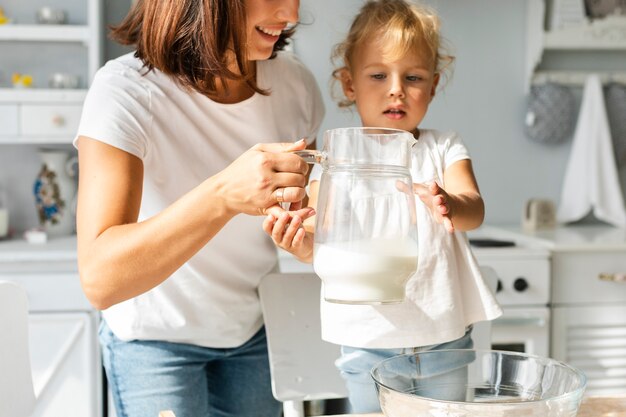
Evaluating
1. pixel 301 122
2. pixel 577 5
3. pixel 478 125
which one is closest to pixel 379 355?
pixel 301 122

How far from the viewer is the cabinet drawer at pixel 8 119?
8.52 ft

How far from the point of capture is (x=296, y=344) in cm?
139

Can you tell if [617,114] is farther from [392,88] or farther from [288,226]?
[288,226]

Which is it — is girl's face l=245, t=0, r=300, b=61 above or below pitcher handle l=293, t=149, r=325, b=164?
above

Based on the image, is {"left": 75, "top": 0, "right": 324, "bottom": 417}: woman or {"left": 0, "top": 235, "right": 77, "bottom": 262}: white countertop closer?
{"left": 75, "top": 0, "right": 324, "bottom": 417}: woman

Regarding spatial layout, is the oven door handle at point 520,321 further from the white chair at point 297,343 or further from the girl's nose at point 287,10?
the girl's nose at point 287,10

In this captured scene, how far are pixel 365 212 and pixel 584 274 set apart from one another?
5.93ft

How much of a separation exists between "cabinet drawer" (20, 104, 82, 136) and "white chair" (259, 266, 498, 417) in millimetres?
1482

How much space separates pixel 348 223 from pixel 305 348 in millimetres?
556

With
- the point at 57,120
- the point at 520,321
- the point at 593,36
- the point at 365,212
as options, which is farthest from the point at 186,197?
the point at 593,36

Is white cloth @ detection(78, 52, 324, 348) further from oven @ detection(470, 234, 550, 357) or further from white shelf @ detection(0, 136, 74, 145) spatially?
white shelf @ detection(0, 136, 74, 145)

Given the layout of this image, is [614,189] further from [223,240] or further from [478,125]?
[223,240]

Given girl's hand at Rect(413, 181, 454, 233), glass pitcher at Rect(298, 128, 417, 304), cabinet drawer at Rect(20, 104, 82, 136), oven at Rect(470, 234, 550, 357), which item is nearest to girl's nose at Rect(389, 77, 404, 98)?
girl's hand at Rect(413, 181, 454, 233)

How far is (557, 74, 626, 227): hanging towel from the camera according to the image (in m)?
2.98
